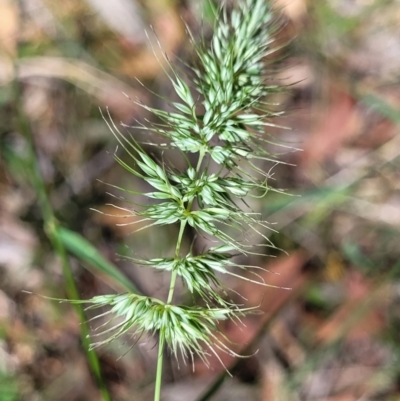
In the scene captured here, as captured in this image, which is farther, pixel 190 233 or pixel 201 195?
pixel 190 233

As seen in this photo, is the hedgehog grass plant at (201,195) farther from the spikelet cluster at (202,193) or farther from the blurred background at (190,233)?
the blurred background at (190,233)

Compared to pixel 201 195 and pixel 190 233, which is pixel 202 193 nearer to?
pixel 201 195

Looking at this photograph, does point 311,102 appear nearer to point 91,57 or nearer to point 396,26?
point 396,26

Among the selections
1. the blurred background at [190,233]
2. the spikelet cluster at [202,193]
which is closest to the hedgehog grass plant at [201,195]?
the spikelet cluster at [202,193]

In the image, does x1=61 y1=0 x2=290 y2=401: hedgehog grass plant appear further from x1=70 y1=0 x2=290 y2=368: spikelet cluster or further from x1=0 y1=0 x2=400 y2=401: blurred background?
x1=0 y1=0 x2=400 y2=401: blurred background

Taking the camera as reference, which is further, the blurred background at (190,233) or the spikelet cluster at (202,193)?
the blurred background at (190,233)

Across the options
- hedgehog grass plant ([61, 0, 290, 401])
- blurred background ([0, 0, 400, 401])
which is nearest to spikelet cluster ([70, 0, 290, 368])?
hedgehog grass plant ([61, 0, 290, 401])

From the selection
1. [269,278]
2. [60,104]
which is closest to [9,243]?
[60,104]

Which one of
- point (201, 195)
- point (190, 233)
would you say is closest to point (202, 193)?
point (201, 195)
